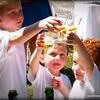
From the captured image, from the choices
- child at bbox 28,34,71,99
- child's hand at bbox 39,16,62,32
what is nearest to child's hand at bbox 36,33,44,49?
child at bbox 28,34,71,99

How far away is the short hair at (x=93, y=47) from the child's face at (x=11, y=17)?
530 mm

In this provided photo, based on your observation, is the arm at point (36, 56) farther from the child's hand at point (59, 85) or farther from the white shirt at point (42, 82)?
the child's hand at point (59, 85)

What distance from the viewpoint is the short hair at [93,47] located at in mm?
3343

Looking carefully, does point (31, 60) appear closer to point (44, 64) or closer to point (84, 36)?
point (44, 64)

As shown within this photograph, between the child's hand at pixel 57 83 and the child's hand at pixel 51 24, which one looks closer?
the child's hand at pixel 51 24

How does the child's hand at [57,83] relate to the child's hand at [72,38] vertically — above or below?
below

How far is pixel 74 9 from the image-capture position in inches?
134

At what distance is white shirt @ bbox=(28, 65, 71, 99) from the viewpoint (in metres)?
3.38

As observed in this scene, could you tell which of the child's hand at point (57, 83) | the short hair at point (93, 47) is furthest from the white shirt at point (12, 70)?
the short hair at point (93, 47)

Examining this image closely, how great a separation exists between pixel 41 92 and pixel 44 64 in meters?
0.21

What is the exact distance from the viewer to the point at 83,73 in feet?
10.9

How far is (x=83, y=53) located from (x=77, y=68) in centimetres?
14

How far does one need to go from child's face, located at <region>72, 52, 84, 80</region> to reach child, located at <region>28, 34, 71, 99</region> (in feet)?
0.27

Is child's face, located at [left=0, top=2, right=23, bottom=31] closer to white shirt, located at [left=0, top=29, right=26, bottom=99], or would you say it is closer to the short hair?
white shirt, located at [left=0, top=29, right=26, bottom=99]
